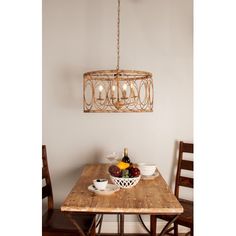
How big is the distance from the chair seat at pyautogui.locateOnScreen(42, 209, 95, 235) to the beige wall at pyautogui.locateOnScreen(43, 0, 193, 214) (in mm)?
681

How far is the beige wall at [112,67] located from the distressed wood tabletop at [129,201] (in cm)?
80

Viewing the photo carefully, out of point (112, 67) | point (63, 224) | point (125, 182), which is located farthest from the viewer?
point (112, 67)

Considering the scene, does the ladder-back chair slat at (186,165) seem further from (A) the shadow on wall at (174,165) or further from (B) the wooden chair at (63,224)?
(B) the wooden chair at (63,224)

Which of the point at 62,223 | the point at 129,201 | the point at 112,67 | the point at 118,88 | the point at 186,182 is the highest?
the point at 112,67

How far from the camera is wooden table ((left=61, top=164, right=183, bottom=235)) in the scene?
1510 mm

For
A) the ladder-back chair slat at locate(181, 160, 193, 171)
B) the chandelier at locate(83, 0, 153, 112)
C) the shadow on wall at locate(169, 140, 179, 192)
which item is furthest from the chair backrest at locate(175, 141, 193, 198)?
the chandelier at locate(83, 0, 153, 112)

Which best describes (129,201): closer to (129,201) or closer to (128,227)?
(129,201)

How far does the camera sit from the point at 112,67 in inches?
110

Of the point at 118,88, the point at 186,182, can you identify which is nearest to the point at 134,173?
the point at 118,88

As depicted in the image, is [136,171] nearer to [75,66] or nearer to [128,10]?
[75,66]
